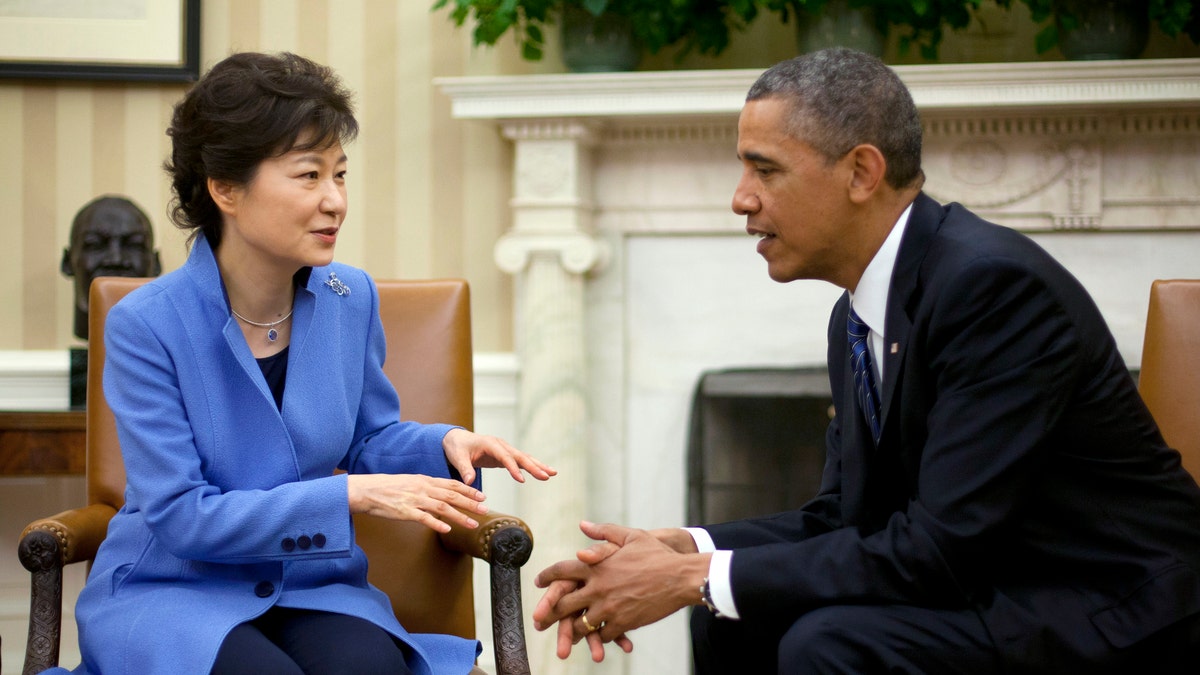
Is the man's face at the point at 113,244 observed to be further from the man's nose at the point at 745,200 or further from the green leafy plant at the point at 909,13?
the man's nose at the point at 745,200

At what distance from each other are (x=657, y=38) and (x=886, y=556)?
72.7 inches

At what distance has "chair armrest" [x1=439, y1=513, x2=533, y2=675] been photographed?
184 centimetres

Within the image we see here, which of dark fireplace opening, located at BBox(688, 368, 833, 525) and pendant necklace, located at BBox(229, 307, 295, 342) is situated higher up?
pendant necklace, located at BBox(229, 307, 295, 342)

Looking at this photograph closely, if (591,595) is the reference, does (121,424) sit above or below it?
above

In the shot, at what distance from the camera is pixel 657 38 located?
9.86ft

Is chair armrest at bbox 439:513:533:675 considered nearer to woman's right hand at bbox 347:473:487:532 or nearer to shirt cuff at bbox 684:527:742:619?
woman's right hand at bbox 347:473:487:532

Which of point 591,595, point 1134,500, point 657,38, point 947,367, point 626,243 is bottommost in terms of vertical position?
point 591,595

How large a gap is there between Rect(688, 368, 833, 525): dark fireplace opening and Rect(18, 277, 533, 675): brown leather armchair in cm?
116

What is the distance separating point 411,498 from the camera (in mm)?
1589

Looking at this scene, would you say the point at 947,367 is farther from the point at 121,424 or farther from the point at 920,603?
the point at 121,424

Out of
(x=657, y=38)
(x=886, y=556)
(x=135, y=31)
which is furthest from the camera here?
(x=135, y=31)

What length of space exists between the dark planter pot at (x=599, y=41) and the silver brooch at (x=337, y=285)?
4.53ft

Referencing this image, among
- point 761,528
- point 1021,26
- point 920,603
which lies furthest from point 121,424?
point 1021,26

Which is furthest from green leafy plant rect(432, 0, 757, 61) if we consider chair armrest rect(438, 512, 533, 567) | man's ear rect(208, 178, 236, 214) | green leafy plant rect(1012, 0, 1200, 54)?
chair armrest rect(438, 512, 533, 567)
